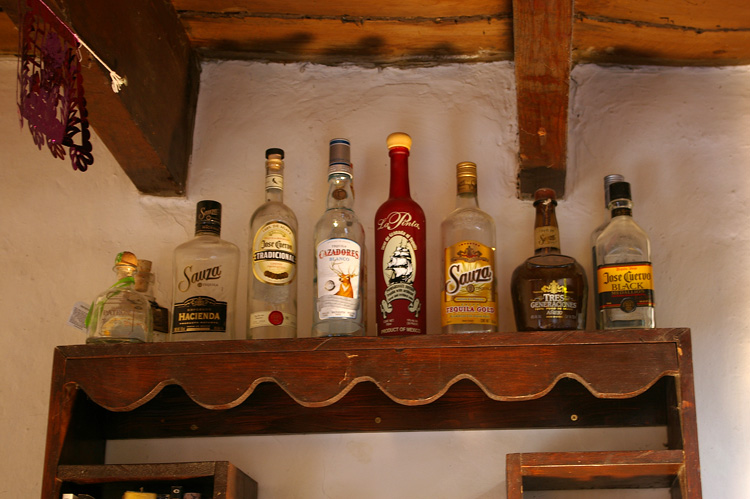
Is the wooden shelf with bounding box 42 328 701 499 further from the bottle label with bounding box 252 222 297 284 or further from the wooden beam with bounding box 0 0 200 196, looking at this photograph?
the wooden beam with bounding box 0 0 200 196

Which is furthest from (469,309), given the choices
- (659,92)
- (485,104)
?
(659,92)

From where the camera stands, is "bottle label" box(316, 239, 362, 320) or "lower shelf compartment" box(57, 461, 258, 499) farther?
"bottle label" box(316, 239, 362, 320)

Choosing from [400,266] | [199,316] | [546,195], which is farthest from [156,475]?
[546,195]

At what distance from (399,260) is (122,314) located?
438mm

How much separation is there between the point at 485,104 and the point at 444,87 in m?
0.08

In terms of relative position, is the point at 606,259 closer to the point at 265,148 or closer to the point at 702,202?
the point at 702,202

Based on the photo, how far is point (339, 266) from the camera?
52.1 inches

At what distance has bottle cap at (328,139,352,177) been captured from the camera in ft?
4.57

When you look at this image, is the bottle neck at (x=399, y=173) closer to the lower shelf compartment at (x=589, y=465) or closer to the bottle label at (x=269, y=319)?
the bottle label at (x=269, y=319)

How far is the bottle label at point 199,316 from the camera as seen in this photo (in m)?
1.34

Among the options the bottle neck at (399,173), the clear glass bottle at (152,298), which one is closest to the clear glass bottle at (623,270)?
the bottle neck at (399,173)

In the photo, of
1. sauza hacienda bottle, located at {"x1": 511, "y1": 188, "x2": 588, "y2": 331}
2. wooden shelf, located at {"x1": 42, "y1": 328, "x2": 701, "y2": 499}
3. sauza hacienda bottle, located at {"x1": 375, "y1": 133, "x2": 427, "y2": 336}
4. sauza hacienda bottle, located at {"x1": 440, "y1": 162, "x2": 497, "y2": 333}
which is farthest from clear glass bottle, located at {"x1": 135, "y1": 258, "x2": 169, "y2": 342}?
sauza hacienda bottle, located at {"x1": 511, "y1": 188, "x2": 588, "y2": 331}

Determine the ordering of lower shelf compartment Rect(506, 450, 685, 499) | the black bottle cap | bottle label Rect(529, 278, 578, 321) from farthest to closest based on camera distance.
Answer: the black bottle cap < bottle label Rect(529, 278, 578, 321) < lower shelf compartment Rect(506, 450, 685, 499)

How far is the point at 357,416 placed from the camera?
4.61 feet
